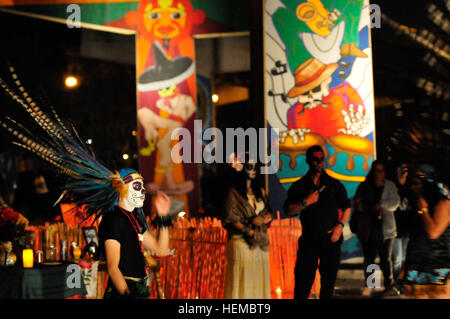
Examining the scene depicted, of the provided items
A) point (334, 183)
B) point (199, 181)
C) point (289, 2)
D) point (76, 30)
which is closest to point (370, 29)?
point (289, 2)

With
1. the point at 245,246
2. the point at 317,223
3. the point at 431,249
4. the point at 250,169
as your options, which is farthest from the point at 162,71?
the point at 431,249

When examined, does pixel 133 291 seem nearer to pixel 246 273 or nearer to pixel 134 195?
pixel 134 195

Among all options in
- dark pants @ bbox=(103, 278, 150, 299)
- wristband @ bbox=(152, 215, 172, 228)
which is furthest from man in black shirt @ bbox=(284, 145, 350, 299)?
dark pants @ bbox=(103, 278, 150, 299)

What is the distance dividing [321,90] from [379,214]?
1812 mm

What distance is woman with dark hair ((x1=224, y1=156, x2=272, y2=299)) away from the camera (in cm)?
556

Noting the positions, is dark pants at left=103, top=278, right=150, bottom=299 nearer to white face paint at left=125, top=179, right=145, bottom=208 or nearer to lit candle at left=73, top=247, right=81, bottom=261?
white face paint at left=125, top=179, right=145, bottom=208

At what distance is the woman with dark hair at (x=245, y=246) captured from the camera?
18.2 feet

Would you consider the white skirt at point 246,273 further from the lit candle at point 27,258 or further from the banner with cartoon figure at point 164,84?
the banner with cartoon figure at point 164,84

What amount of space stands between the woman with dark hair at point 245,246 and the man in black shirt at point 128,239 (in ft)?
4.01

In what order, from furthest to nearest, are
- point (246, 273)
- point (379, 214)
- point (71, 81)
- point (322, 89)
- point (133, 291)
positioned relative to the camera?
point (71, 81), point (322, 89), point (379, 214), point (246, 273), point (133, 291)

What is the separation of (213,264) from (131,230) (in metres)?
2.16

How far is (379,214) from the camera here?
6496mm

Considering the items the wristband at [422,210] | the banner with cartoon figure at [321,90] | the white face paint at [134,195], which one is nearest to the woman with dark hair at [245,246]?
the white face paint at [134,195]
